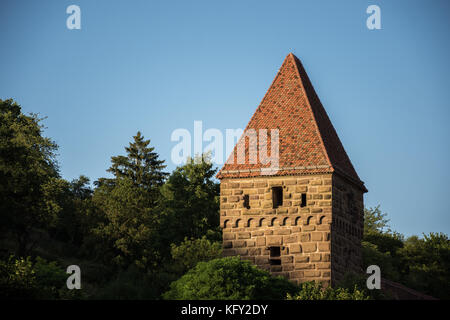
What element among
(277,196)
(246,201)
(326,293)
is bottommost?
(326,293)

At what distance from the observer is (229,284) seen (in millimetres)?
31938

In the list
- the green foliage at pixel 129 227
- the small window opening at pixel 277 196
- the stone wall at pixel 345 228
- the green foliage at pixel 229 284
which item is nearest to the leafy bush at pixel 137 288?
the green foliage at pixel 229 284

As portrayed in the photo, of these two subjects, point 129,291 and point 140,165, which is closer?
point 129,291

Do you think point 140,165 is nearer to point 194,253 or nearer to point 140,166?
point 140,166

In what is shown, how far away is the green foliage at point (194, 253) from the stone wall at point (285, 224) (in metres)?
3.97

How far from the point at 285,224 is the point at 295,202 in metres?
1.08

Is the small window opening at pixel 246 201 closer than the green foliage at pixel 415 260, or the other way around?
the small window opening at pixel 246 201

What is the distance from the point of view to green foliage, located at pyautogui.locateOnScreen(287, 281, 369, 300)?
31.0m

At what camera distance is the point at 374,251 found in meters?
53.3

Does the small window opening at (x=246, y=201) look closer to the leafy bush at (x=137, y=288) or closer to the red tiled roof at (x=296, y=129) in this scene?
the red tiled roof at (x=296, y=129)

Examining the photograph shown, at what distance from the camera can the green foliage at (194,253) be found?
4066cm

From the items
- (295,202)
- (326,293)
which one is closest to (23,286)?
(326,293)

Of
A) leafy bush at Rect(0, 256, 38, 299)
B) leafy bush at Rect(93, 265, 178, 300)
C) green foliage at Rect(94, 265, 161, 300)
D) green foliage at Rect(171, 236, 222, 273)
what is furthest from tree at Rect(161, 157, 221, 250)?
leafy bush at Rect(0, 256, 38, 299)
